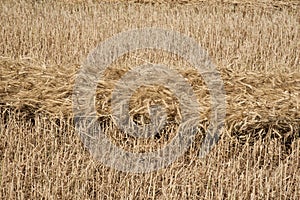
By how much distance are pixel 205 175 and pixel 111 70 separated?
3.50 ft

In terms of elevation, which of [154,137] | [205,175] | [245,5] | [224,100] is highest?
[245,5]

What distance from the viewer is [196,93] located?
2965 mm

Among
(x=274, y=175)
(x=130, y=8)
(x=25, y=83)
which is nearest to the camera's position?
(x=274, y=175)

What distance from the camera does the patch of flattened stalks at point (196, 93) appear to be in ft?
8.77

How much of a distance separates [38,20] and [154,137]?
17.1 ft

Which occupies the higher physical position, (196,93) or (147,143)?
(196,93)

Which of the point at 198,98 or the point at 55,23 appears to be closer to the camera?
the point at 198,98

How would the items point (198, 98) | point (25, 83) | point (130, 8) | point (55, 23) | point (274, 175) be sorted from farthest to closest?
point (130, 8)
point (55, 23)
point (25, 83)
point (198, 98)
point (274, 175)

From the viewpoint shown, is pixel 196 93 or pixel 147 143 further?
pixel 196 93

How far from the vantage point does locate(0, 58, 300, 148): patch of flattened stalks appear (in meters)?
2.67

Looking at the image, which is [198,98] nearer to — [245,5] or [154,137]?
[154,137]

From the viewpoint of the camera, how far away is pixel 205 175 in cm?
275

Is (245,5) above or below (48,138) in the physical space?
above

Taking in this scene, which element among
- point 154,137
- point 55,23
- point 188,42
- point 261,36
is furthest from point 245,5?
point 154,137
